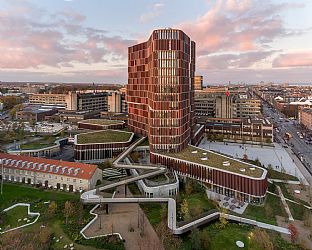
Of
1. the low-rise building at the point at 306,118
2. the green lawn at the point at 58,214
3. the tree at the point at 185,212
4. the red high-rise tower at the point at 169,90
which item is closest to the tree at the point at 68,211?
the green lawn at the point at 58,214

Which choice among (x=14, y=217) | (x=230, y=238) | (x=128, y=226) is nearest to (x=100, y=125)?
(x=14, y=217)

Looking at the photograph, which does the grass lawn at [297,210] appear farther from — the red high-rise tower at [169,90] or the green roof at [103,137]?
the green roof at [103,137]

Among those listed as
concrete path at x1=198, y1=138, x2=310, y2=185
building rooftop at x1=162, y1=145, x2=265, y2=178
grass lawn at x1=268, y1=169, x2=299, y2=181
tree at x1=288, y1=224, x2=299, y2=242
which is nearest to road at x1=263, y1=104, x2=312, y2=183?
concrete path at x1=198, y1=138, x2=310, y2=185

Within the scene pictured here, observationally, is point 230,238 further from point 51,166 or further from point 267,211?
point 51,166

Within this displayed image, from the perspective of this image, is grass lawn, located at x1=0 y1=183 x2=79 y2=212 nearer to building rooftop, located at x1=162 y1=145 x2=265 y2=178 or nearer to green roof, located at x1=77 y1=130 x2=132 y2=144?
green roof, located at x1=77 y1=130 x2=132 y2=144

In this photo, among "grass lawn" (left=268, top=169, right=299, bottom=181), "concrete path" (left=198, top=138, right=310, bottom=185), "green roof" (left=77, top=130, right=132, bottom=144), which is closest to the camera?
"grass lawn" (left=268, top=169, right=299, bottom=181)
